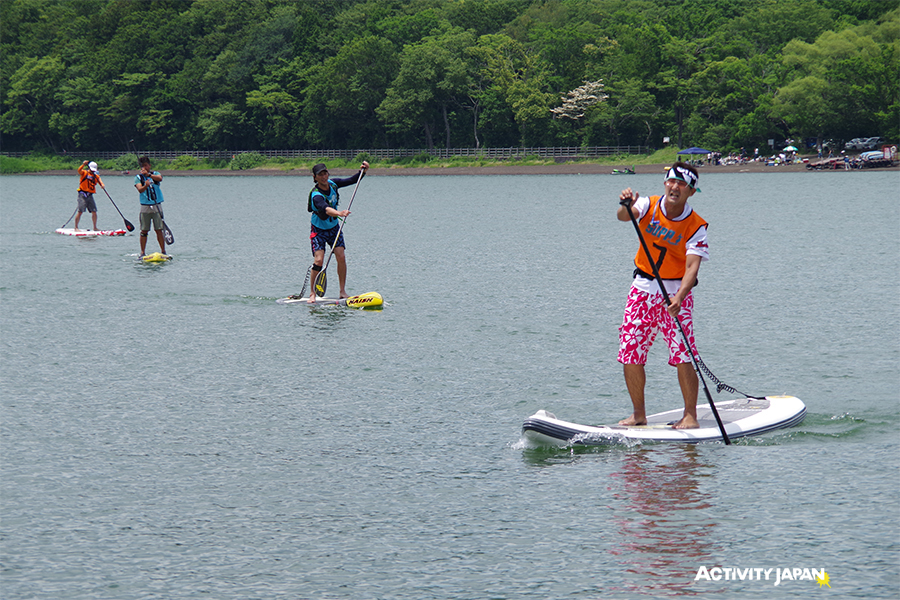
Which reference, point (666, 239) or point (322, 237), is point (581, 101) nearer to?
point (322, 237)

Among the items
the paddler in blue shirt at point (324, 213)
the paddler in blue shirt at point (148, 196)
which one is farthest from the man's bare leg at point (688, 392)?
the paddler in blue shirt at point (148, 196)

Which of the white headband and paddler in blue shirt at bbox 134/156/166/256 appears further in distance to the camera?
paddler in blue shirt at bbox 134/156/166/256

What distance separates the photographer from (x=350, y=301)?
20.3 metres

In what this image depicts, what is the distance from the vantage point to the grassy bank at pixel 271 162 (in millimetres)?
106150

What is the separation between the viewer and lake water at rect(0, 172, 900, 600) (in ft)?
25.9

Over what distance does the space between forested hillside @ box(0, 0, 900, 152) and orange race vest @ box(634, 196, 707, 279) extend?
304 ft

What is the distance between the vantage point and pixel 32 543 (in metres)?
8.40

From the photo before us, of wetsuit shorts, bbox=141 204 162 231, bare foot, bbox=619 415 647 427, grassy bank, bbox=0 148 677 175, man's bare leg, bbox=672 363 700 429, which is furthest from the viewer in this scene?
grassy bank, bbox=0 148 677 175

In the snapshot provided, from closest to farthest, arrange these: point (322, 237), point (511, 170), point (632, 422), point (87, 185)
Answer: point (632, 422) → point (322, 237) → point (87, 185) → point (511, 170)

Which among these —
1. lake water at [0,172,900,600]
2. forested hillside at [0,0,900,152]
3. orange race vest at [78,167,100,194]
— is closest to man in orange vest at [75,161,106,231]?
orange race vest at [78,167,100,194]

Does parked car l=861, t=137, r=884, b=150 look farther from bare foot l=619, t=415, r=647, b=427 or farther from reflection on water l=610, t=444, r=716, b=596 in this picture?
reflection on water l=610, t=444, r=716, b=596

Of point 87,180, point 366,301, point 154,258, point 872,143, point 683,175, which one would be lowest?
point 366,301

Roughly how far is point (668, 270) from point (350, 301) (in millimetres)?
10878

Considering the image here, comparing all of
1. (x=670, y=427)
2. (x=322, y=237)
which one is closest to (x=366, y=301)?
(x=322, y=237)
